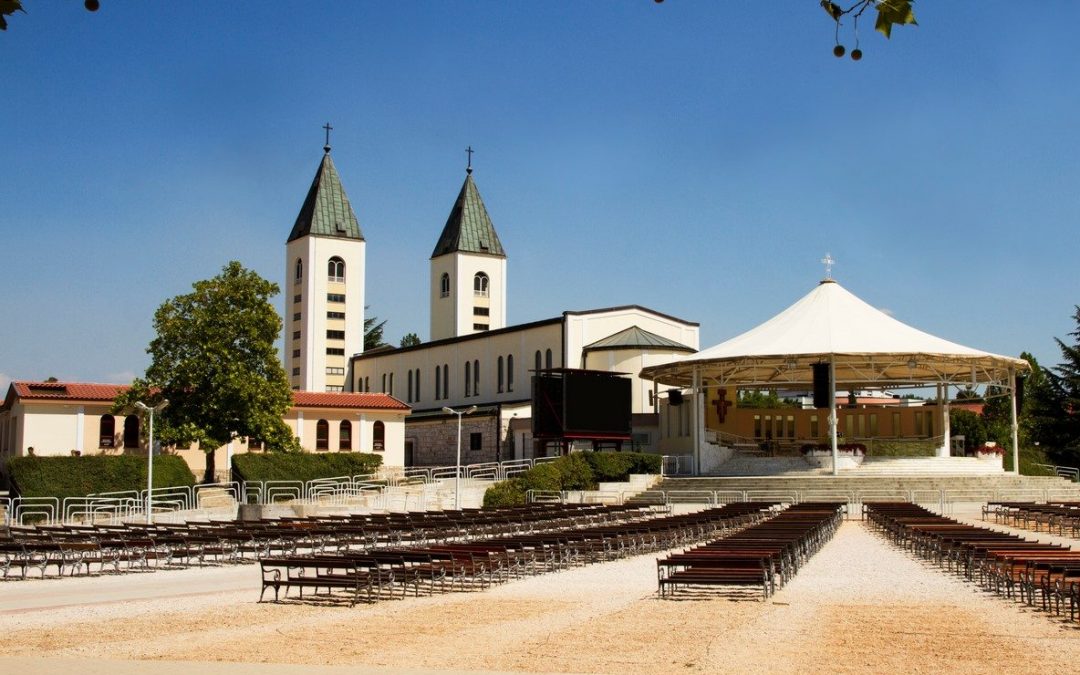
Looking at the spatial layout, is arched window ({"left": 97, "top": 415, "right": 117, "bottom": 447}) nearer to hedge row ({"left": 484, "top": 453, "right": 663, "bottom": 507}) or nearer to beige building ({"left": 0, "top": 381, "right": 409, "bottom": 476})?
beige building ({"left": 0, "top": 381, "right": 409, "bottom": 476})

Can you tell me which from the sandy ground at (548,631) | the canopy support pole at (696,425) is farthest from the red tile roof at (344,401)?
the sandy ground at (548,631)

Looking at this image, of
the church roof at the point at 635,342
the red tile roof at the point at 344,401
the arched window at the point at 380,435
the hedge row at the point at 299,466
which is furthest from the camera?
the church roof at the point at 635,342

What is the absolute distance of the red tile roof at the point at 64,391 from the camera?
45.9 meters

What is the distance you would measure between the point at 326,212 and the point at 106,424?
42084mm

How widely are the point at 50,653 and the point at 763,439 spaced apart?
Result: 46140mm

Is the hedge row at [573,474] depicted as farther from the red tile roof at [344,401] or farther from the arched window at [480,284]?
the arched window at [480,284]

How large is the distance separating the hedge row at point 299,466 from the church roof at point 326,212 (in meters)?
42.7

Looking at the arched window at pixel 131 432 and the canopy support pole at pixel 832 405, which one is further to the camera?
the arched window at pixel 131 432

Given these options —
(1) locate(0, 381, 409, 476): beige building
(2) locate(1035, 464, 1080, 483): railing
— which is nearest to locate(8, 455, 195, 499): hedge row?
(1) locate(0, 381, 409, 476): beige building

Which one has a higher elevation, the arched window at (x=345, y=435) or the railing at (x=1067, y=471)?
the arched window at (x=345, y=435)

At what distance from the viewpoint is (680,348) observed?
2313 inches

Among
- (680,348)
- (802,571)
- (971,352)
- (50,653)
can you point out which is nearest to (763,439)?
(680,348)

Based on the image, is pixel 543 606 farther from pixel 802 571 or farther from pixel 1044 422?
pixel 1044 422

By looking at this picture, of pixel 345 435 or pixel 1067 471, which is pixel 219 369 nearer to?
pixel 345 435
